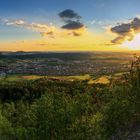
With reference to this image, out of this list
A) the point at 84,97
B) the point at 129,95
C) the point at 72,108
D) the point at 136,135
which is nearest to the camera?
the point at 136,135

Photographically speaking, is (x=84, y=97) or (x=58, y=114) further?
(x=84, y=97)

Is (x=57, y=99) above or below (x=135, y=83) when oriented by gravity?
below

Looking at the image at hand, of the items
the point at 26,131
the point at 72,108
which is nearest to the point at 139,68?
the point at 72,108

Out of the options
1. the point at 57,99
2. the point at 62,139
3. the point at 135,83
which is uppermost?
the point at 135,83

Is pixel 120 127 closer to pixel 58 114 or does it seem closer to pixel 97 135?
pixel 97 135

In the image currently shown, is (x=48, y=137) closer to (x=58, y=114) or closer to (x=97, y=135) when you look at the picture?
(x=58, y=114)

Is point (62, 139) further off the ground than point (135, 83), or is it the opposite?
point (135, 83)

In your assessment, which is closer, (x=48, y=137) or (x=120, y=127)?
(x=120, y=127)

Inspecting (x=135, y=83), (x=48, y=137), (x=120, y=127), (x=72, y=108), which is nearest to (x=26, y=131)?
(x=48, y=137)

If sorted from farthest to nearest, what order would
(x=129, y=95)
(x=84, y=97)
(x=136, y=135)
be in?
(x=84, y=97), (x=129, y=95), (x=136, y=135)
